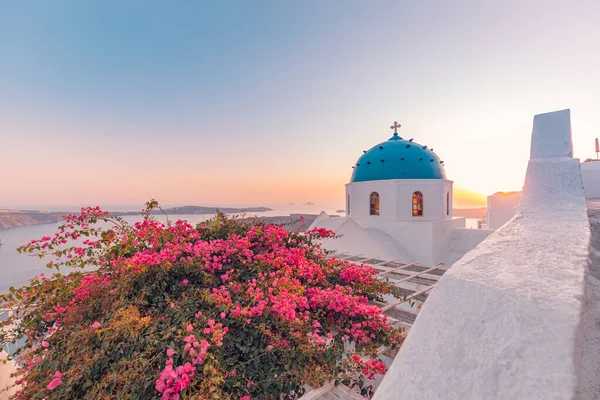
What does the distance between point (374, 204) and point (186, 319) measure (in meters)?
14.3

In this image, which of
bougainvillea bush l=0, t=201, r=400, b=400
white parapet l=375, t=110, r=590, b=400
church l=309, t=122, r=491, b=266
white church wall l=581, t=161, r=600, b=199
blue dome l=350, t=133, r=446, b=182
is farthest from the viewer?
blue dome l=350, t=133, r=446, b=182

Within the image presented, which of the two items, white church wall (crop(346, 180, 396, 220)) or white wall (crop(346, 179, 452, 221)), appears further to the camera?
white church wall (crop(346, 180, 396, 220))

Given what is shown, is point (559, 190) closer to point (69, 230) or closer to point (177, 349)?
point (177, 349)

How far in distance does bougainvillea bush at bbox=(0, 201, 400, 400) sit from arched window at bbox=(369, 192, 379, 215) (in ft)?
39.6

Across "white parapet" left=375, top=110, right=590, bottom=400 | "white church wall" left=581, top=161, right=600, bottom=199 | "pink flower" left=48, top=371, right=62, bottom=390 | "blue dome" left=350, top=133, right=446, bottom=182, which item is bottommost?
"pink flower" left=48, top=371, right=62, bottom=390

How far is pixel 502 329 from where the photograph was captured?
1.05 m

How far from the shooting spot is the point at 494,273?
4.48 feet

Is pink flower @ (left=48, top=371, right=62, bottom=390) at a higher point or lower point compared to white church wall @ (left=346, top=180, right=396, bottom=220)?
lower

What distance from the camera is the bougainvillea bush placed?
189 centimetres

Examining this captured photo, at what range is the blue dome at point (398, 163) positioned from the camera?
1482cm

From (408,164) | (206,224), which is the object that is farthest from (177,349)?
(408,164)

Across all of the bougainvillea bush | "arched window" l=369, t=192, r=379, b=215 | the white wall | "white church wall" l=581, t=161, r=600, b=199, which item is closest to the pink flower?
the bougainvillea bush

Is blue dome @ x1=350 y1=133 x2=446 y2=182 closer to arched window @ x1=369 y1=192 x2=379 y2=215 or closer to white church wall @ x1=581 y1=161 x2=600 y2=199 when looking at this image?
arched window @ x1=369 y1=192 x2=379 y2=215

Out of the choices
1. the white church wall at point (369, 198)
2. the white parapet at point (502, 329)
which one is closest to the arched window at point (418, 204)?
the white church wall at point (369, 198)
